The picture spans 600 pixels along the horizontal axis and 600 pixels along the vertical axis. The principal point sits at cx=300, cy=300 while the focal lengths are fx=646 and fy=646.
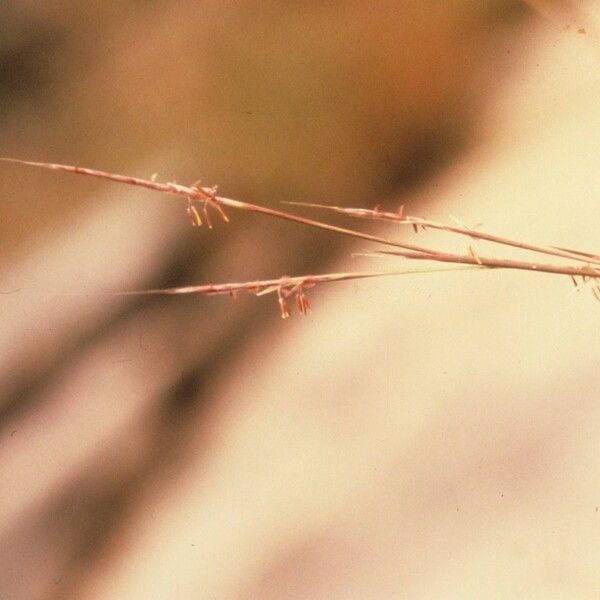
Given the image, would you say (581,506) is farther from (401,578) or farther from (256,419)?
(256,419)

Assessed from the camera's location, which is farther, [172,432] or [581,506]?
[172,432]

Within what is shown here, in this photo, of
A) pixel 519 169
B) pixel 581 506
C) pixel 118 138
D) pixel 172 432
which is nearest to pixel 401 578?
pixel 581 506

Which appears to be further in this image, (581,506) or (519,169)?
(519,169)

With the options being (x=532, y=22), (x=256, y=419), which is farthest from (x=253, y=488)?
(x=532, y=22)

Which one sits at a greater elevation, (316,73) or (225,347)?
(316,73)

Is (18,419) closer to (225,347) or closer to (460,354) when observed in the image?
(225,347)

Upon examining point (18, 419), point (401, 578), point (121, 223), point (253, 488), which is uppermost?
point (121, 223)
